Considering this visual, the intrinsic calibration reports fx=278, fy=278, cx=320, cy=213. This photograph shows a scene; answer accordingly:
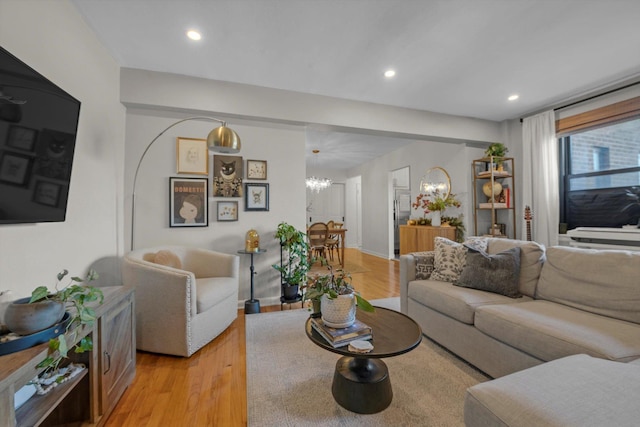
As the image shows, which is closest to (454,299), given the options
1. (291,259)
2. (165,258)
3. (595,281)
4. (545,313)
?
(545,313)

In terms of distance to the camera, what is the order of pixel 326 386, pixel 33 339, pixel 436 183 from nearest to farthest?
pixel 33 339
pixel 326 386
pixel 436 183

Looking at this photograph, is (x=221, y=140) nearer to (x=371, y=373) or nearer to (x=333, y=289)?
(x=333, y=289)

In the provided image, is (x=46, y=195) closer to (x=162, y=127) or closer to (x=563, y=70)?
(x=162, y=127)

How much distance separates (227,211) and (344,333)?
2187 mm

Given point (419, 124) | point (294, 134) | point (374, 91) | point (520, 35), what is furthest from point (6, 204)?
point (419, 124)

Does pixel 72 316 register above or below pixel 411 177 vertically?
below

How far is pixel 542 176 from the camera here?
3713 millimetres

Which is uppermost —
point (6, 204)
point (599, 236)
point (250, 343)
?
point (6, 204)

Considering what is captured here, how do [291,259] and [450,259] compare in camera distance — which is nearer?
[450,259]

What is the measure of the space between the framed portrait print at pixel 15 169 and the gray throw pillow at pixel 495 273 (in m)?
2.89

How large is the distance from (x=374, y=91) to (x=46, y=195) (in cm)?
305

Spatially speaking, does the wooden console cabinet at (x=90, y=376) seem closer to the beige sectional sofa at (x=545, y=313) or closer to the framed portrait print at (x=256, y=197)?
the framed portrait print at (x=256, y=197)

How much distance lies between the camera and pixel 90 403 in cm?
137

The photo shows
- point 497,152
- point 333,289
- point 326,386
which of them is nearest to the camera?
point 333,289
